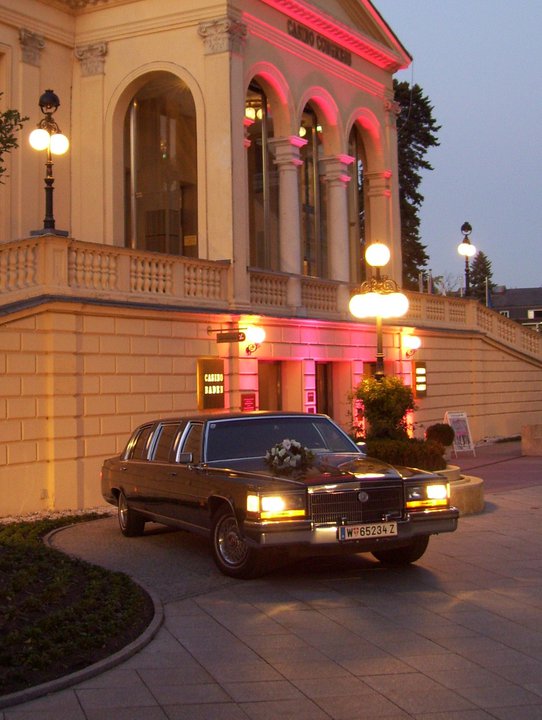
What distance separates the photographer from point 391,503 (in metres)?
9.95

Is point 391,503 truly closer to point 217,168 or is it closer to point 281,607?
point 281,607

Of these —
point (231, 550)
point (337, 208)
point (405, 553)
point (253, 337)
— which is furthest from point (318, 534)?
point (337, 208)

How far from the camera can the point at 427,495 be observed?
1021 cm

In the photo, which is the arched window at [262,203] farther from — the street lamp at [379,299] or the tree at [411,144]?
the tree at [411,144]

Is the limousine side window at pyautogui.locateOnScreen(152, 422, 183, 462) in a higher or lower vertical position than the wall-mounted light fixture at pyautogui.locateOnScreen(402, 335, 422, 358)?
lower

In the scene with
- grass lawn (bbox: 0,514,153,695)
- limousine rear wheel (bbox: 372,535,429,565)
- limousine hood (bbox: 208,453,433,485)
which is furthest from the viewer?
limousine rear wheel (bbox: 372,535,429,565)

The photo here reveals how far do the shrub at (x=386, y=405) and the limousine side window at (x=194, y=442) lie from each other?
461cm

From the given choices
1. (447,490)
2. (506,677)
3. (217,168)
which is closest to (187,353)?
(217,168)

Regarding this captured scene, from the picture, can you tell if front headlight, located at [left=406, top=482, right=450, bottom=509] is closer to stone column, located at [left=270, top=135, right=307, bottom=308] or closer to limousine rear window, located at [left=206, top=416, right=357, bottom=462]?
limousine rear window, located at [left=206, top=416, right=357, bottom=462]

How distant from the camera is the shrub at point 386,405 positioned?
1543 cm

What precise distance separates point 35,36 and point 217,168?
197 inches

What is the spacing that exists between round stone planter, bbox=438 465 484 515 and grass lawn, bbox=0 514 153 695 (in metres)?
6.06

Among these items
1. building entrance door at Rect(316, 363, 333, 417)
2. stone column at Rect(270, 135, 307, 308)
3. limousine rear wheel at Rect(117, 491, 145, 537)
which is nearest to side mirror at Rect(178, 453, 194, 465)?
limousine rear wheel at Rect(117, 491, 145, 537)

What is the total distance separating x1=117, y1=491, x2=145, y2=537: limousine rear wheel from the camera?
42.7 feet
